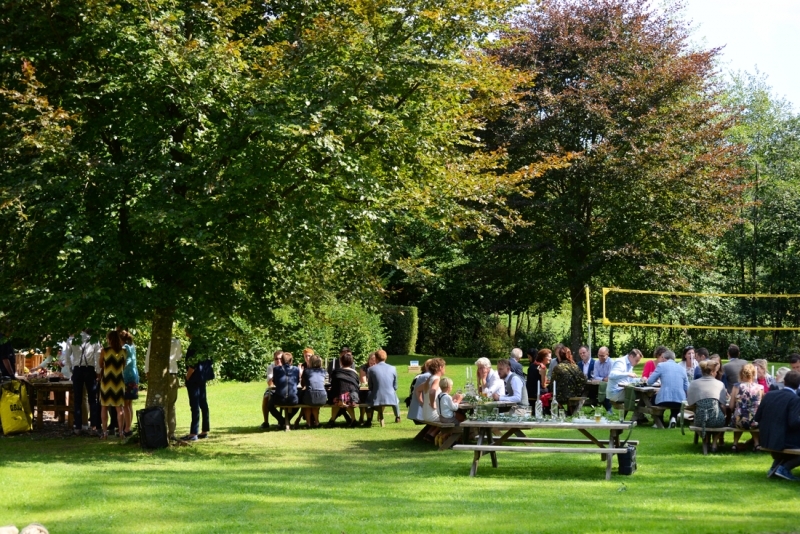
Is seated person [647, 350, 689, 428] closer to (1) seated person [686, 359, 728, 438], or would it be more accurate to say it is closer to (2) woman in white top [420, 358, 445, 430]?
(1) seated person [686, 359, 728, 438]

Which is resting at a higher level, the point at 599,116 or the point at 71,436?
the point at 599,116

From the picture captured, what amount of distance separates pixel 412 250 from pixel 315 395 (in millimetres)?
22261

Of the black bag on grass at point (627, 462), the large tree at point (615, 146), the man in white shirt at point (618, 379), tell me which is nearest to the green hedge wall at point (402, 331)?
the large tree at point (615, 146)

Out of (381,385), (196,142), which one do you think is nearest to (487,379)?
(381,385)

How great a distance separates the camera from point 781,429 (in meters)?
11.1

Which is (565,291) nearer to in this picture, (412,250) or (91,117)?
(412,250)

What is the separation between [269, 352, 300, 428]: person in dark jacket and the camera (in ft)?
55.4

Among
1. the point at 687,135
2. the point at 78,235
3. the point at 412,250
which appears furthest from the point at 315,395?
the point at 412,250

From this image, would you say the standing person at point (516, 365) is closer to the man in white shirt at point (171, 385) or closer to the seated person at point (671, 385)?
the seated person at point (671, 385)

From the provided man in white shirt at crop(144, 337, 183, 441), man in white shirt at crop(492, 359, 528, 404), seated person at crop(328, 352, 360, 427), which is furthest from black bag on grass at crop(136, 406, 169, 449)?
man in white shirt at crop(492, 359, 528, 404)

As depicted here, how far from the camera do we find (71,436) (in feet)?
52.7

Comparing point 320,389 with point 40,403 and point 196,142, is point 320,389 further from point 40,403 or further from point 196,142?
point 196,142

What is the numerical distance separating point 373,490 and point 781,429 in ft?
15.9

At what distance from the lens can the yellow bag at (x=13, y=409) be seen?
1602 centimetres
